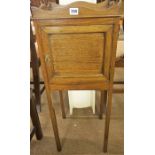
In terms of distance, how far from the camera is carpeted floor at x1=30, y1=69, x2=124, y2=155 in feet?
4.76

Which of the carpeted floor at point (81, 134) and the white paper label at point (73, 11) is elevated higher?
the white paper label at point (73, 11)

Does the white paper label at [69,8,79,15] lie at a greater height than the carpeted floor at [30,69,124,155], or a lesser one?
greater

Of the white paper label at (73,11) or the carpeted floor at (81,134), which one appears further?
the carpeted floor at (81,134)

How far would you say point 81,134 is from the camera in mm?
1605

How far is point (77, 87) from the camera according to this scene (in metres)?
1.21

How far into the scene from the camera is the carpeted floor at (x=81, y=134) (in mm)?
1452

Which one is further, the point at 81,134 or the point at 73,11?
the point at 81,134

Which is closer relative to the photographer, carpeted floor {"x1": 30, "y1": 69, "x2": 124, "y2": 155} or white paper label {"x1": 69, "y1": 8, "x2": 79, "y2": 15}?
white paper label {"x1": 69, "y1": 8, "x2": 79, "y2": 15}

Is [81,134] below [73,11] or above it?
below
